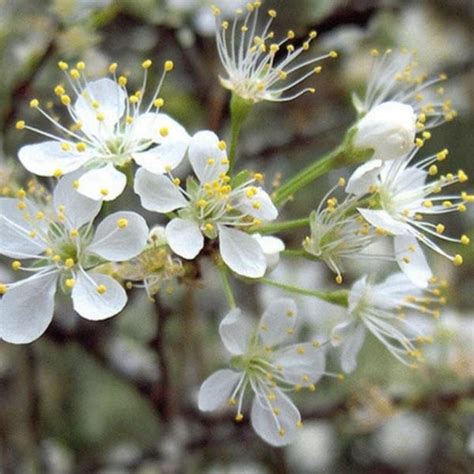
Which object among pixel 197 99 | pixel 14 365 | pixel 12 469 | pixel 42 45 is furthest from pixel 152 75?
pixel 12 469

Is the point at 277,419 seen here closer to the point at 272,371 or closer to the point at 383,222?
the point at 272,371

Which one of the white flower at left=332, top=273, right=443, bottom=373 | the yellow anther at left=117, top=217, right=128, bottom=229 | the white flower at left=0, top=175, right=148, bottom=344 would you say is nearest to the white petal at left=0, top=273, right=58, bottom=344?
the white flower at left=0, top=175, right=148, bottom=344

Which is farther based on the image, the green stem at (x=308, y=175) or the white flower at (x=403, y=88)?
the white flower at (x=403, y=88)

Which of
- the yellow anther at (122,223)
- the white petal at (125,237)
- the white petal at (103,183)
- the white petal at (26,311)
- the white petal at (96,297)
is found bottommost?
the white petal at (26,311)

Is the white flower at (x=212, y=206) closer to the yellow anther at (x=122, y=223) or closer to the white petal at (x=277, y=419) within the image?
the yellow anther at (x=122, y=223)

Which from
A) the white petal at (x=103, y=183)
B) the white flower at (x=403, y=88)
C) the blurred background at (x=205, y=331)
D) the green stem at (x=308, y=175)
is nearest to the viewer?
the white petal at (x=103, y=183)

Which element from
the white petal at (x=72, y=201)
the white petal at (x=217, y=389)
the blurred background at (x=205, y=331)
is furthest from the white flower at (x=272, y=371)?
the white petal at (x=72, y=201)

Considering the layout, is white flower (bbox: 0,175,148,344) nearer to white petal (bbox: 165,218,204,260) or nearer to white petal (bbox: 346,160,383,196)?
white petal (bbox: 165,218,204,260)
